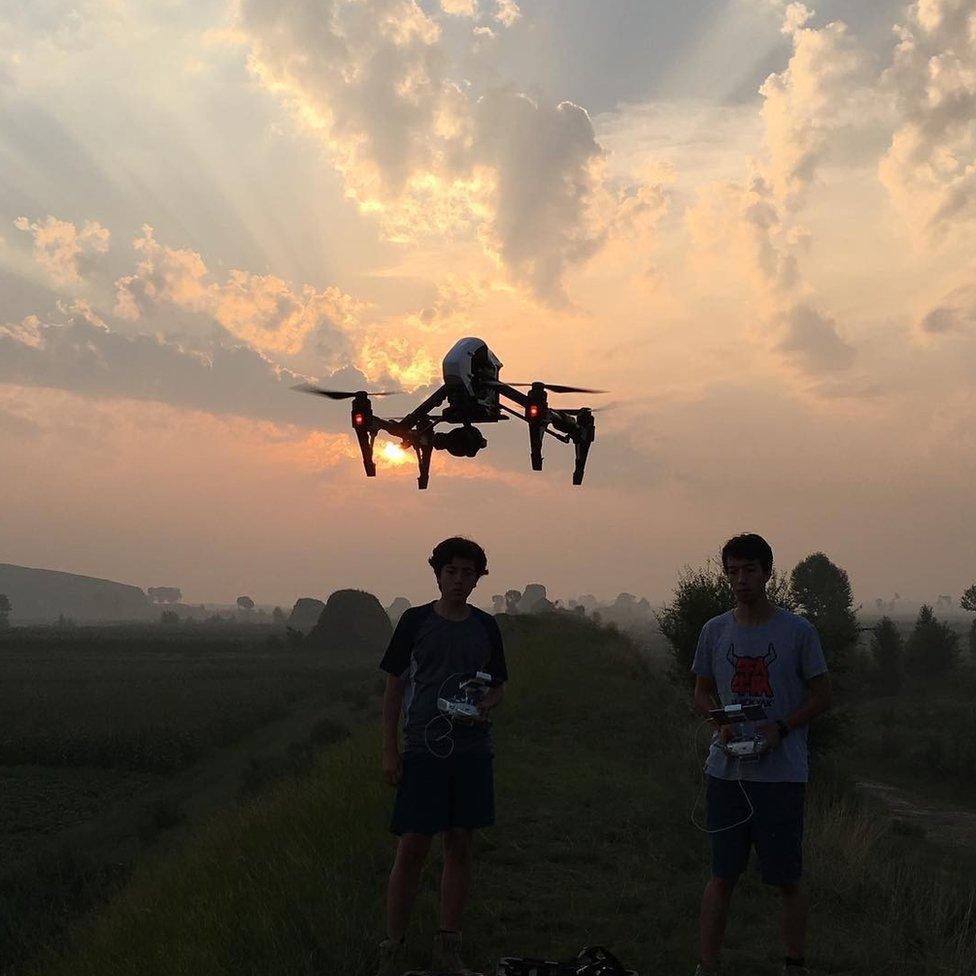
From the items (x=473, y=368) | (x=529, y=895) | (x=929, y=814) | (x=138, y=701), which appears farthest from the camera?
(x=138, y=701)

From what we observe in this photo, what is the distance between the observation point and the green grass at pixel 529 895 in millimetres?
6035

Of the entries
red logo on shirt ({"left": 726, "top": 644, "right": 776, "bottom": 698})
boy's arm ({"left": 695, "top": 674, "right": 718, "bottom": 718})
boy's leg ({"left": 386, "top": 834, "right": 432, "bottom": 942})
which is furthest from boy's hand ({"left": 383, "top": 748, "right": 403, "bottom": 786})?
red logo on shirt ({"left": 726, "top": 644, "right": 776, "bottom": 698})

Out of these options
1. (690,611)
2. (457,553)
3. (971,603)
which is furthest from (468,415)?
(971,603)

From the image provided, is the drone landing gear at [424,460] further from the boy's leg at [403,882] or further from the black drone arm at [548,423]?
the boy's leg at [403,882]

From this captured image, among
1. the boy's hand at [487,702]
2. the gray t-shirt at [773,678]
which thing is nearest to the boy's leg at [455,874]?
the boy's hand at [487,702]

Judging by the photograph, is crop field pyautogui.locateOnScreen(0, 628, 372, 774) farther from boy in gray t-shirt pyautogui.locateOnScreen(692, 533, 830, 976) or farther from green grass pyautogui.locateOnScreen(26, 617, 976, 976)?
boy in gray t-shirt pyautogui.locateOnScreen(692, 533, 830, 976)

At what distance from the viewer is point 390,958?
5.23m

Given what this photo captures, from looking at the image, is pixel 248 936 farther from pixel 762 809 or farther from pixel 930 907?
pixel 930 907

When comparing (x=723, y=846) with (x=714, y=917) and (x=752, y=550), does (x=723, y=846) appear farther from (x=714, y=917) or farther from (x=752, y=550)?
(x=752, y=550)

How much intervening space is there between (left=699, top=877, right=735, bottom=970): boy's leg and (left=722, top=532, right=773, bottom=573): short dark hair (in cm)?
170

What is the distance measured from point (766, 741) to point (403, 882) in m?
2.17

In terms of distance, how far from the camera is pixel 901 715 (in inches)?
1742

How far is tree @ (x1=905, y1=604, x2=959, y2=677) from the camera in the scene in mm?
58594

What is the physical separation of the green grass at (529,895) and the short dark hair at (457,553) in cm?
242
